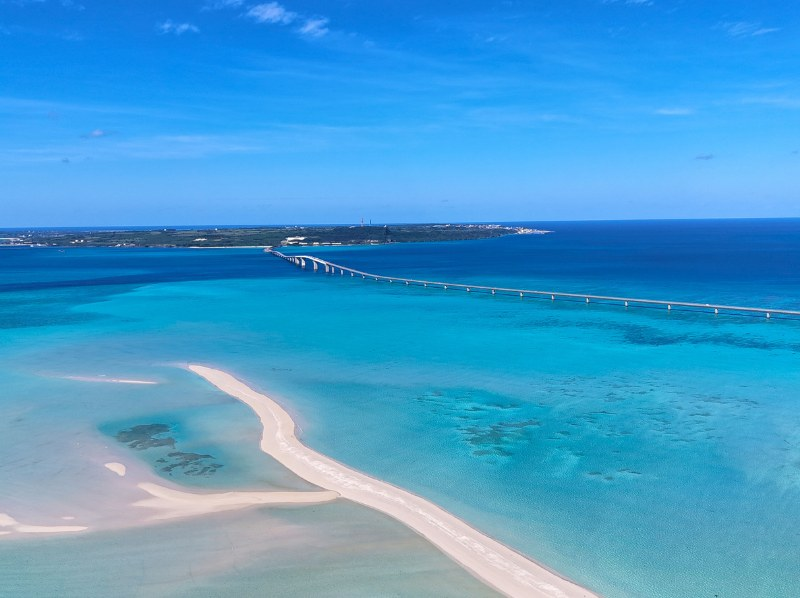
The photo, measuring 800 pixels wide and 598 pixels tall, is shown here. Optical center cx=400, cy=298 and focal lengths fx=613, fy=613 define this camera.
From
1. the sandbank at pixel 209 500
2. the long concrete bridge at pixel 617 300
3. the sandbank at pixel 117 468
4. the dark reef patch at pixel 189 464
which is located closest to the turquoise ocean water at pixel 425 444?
the dark reef patch at pixel 189 464

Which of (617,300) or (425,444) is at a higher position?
(617,300)

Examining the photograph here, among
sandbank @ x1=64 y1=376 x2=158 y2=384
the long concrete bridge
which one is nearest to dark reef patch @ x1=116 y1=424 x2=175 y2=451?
sandbank @ x1=64 y1=376 x2=158 y2=384

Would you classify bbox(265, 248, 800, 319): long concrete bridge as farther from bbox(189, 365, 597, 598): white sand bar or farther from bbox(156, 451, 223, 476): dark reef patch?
bbox(156, 451, 223, 476): dark reef patch

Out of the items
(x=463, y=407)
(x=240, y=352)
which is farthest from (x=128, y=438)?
(x=240, y=352)

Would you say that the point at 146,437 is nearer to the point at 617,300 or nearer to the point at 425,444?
the point at 425,444

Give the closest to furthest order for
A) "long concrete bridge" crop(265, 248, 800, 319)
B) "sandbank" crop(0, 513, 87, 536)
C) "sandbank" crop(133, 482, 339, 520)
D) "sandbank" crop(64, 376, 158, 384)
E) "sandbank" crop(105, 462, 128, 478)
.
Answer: "sandbank" crop(0, 513, 87, 536), "sandbank" crop(133, 482, 339, 520), "sandbank" crop(105, 462, 128, 478), "sandbank" crop(64, 376, 158, 384), "long concrete bridge" crop(265, 248, 800, 319)

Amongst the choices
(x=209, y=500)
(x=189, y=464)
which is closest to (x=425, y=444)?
(x=209, y=500)

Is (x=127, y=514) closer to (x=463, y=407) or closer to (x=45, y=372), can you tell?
(x=463, y=407)
